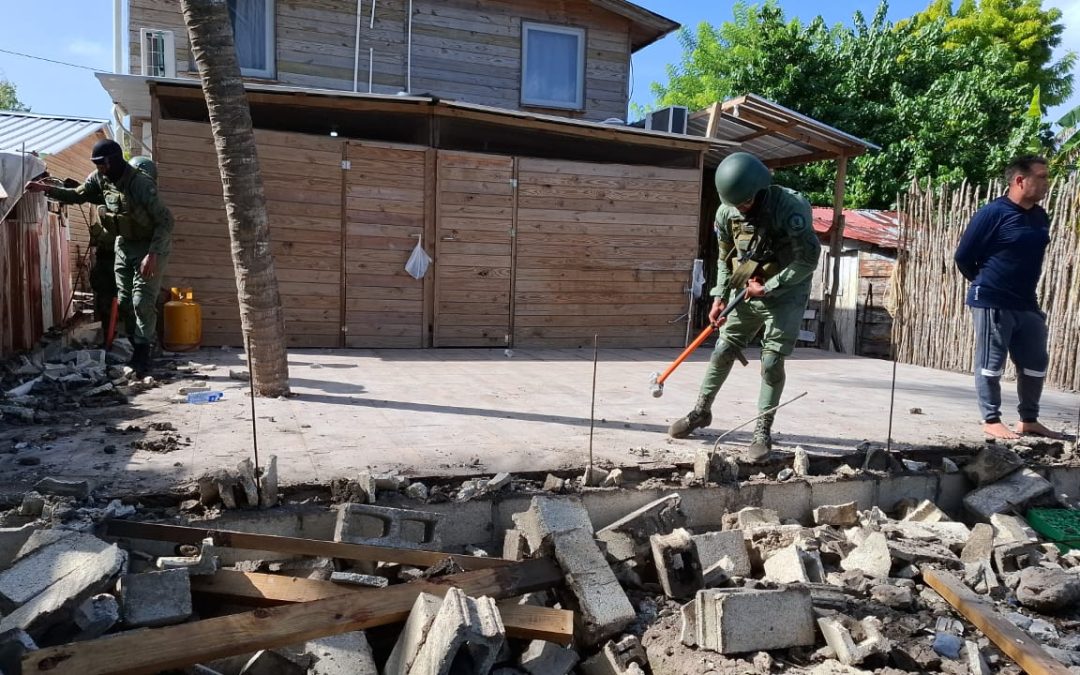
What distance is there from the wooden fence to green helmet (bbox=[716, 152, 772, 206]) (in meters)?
4.43

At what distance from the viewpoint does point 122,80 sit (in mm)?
7688

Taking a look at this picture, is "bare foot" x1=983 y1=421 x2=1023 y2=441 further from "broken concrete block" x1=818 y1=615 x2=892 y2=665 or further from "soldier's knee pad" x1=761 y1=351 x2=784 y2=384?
"broken concrete block" x1=818 y1=615 x2=892 y2=665

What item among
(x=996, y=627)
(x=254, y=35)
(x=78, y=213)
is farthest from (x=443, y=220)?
(x=78, y=213)

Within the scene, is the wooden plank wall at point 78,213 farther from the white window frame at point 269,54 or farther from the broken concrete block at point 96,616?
the broken concrete block at point 96,616

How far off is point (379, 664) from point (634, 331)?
774 cm

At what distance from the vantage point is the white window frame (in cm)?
989

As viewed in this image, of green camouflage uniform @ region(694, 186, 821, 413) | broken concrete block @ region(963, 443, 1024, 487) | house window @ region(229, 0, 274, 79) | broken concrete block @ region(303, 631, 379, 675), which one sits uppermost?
house window @ region(229, 0, 274, 79)

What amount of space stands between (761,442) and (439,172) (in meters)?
5.66

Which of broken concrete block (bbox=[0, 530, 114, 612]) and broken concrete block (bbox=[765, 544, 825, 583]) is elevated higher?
broken concrete block (bbox=[0, 530, 114, 612])

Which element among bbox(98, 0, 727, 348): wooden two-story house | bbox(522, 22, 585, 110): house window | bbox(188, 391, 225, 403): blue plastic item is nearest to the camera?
bbox(188, 391, 225, 403): blue plastic item

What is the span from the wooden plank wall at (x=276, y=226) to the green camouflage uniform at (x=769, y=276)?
5.03m

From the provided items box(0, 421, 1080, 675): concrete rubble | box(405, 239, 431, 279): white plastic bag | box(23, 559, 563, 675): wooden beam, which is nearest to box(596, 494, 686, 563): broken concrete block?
box(0, 421, 1080, 675): concrete rubble

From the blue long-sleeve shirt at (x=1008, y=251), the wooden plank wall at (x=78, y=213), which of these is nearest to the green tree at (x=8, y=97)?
the wooden plank wall at (x=78, y=213)

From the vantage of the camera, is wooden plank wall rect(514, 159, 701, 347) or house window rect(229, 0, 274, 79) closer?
wooden plank wall rect(514, 159, 701, 347)
